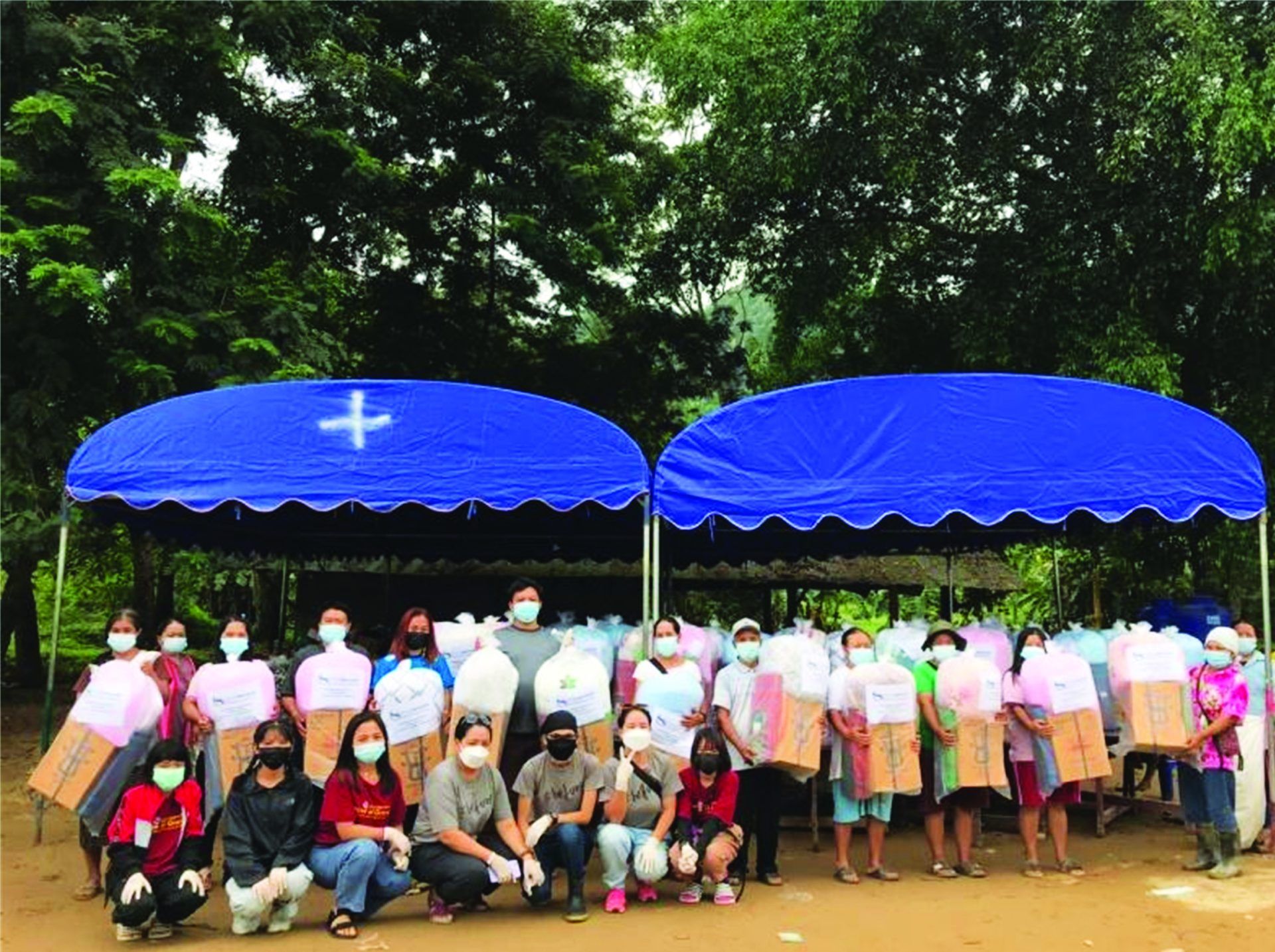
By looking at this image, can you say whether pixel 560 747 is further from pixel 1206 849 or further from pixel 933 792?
pixel 1206 849

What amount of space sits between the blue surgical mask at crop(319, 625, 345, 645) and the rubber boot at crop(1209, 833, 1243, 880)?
17.4 ft

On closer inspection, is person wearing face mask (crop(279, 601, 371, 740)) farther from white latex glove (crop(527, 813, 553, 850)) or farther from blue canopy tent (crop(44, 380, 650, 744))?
white latex glove (crop(527, 813, 553, 850))

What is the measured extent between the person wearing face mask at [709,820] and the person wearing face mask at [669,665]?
0.88ft

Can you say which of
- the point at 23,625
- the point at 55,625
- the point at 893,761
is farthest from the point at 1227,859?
the point at 23,625

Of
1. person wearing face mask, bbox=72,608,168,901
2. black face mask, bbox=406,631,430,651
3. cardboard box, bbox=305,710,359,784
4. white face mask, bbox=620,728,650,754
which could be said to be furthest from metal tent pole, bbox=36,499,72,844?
white face mask, bbox=620,728,650,754

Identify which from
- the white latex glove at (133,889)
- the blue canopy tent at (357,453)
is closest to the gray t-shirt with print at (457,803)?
the white latex glove at (133,889)

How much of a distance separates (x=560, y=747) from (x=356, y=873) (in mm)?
1138

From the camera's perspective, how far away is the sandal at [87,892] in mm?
5742

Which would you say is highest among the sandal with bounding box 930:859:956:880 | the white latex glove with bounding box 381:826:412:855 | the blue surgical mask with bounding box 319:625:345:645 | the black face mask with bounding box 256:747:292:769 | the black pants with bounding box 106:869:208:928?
the blue surgical mask with bounding box 319:625:345:645

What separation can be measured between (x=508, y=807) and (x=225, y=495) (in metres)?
2.62

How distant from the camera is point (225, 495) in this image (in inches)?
251

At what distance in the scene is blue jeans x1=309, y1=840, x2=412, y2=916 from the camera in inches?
199

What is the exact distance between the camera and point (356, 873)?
199 inches

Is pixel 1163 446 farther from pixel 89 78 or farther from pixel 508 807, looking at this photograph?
pixel 89 78
